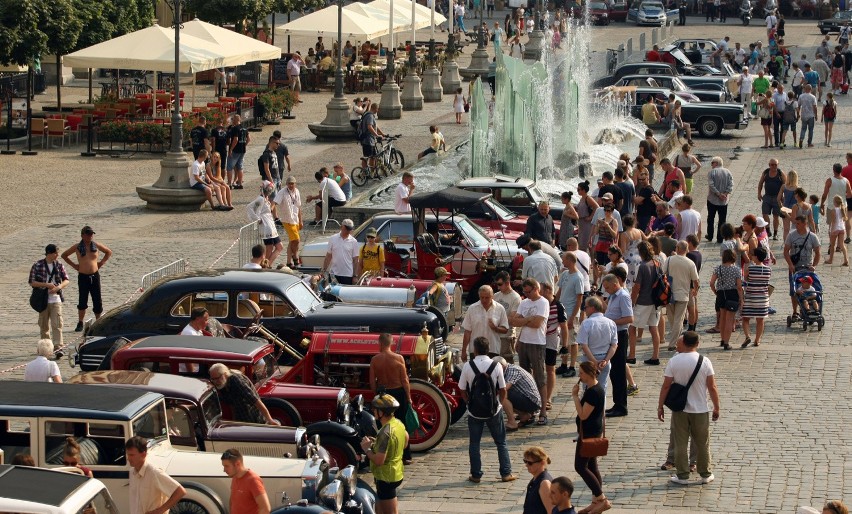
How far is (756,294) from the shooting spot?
1827cm

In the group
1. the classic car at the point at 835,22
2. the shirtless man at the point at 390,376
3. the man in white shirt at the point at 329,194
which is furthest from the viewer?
the classic car at the point at 835,22

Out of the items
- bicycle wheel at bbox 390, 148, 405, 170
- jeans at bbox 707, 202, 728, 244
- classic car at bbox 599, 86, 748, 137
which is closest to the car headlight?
jeans at bbox 707, 202, 728, 244

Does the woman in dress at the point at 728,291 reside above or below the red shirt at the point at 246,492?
above

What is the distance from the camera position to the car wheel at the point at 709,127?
38.3 metres

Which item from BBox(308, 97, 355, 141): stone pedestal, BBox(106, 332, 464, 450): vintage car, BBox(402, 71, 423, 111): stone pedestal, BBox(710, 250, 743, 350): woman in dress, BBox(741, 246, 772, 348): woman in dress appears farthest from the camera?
BBox(402, 71, 423, 111): stone pedestal

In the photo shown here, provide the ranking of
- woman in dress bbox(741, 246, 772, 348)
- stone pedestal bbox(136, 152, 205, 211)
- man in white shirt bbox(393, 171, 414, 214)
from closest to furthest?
woman in dress bbox(741, 246, 772, 348), man in white shirt bbox(393, 171, 414, 214), stone pedestal bbox(136, 152, 205, 211)

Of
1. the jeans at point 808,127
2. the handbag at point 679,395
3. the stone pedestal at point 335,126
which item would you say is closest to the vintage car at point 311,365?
the handbag at point 679,395

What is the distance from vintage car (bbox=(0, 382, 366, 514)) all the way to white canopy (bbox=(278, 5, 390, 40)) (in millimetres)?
33614

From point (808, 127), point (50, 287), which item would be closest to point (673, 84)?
point (808, 127)

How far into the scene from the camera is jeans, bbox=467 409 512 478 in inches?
527

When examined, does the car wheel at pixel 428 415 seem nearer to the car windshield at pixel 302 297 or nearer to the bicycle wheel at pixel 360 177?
the car windshield at pixel 302 297

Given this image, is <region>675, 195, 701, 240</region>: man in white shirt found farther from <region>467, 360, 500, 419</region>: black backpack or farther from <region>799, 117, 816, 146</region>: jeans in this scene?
<region>799, 117, 816, 146</region>: jeans

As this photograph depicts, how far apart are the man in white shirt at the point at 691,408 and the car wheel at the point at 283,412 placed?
3.33 meters

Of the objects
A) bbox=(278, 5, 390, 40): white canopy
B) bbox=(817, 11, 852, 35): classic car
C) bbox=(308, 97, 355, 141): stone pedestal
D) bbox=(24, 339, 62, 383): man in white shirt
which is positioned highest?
bbox=(817, 11, 852, 35): classic car
